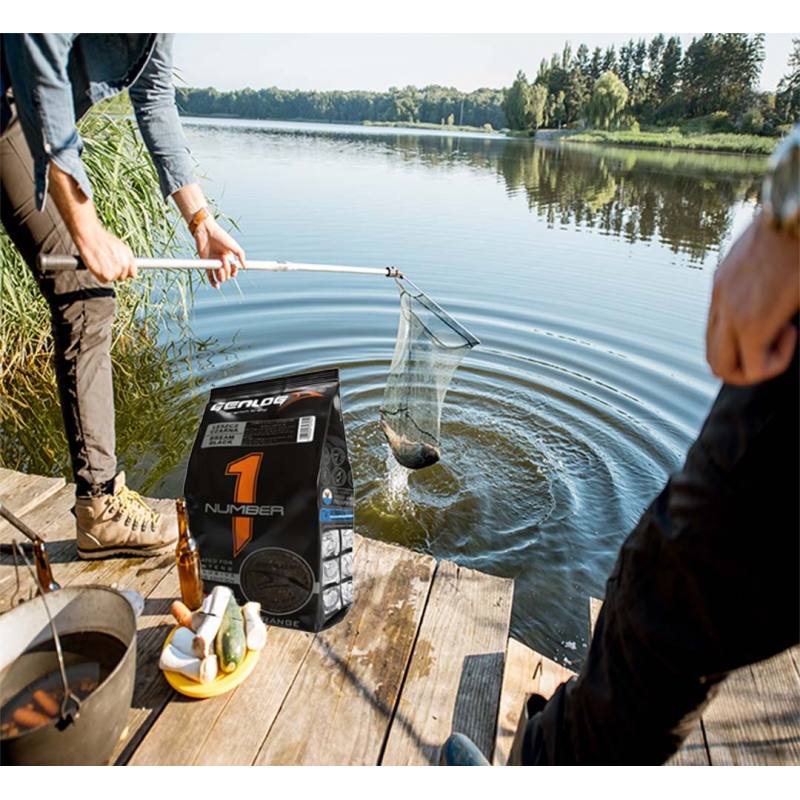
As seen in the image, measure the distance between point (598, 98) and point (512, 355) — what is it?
42.3 m

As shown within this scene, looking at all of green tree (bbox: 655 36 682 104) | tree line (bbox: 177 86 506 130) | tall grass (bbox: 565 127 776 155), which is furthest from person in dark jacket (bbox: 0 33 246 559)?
tree line (bbox: 177 86 506 130)

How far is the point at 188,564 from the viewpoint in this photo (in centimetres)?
Answer: 173

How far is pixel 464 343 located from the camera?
115 inches

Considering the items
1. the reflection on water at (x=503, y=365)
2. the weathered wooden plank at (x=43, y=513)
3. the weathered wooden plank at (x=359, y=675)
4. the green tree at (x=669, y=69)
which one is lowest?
the reflection on water at (x=503, y=365)

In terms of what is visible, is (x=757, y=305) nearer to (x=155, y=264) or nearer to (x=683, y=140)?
(x=155, y=264)

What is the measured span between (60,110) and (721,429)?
1628 mm

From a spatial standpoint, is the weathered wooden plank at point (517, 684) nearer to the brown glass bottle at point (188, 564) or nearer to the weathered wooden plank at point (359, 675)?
the weathered wooden plank at point (359, 675)

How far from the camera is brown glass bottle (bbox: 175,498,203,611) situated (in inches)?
67.6

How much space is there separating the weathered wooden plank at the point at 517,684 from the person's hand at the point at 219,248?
1.61 m

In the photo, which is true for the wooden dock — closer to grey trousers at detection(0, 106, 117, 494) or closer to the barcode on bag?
grey trousers at detection(0, 106, 117, 494)

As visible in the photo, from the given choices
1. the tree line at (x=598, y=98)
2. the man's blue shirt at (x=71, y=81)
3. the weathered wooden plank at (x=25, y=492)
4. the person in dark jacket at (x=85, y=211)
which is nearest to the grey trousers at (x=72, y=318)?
the person in dark jacket at (x=85, y=211)

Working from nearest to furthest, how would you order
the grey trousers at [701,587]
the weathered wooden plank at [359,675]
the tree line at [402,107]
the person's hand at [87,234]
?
the grey trousers at [701,587]
the weathered wooden plank at [359,675]
the person's hand at [87,234]
the tree line at [402,107]

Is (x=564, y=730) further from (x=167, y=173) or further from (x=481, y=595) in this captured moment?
(x=167, y=173)

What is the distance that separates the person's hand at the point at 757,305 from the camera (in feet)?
2.22
